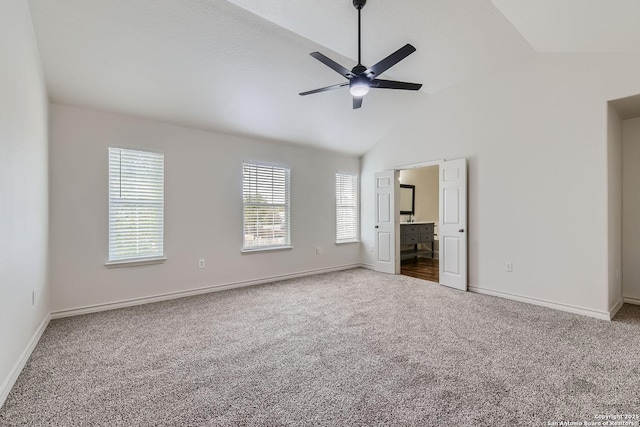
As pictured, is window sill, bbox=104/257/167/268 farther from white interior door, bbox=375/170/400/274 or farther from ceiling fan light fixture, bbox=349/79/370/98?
white interior door, bbox=375/170/400/274

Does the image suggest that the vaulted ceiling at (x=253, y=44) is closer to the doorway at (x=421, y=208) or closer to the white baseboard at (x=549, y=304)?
the white baseboard at (x=549, y=304)

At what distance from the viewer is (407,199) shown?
7629mm

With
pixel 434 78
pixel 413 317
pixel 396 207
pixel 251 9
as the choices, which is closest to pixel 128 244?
pixel 251 9

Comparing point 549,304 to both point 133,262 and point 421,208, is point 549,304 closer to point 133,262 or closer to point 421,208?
point 421,208

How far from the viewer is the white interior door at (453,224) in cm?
439

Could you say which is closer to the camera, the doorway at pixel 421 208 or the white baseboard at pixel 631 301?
the white baseboard at pixel 631 301

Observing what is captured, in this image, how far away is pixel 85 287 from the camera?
3.49 metres

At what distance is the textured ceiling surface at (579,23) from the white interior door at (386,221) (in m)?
2.88

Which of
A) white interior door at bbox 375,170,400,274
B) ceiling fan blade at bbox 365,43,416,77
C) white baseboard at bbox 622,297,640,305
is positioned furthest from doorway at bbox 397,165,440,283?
ceiling fan blade at bbox 365,43,416,77

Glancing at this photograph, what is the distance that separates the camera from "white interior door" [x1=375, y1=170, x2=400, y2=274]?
18.3 feet

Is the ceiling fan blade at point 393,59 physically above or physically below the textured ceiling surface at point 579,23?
below

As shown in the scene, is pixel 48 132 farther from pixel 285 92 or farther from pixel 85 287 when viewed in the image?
pixel 285 92

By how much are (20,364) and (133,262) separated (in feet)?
5.34

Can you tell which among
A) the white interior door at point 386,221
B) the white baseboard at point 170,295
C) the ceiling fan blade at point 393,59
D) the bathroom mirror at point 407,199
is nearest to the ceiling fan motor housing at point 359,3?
the ceiling fan blade at point 393,59
